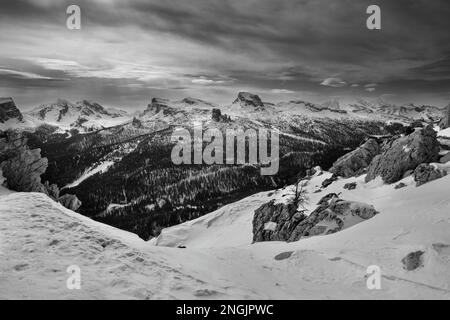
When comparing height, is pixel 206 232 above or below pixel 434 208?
below

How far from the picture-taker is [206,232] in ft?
339

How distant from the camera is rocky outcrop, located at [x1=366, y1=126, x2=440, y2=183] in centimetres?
6103

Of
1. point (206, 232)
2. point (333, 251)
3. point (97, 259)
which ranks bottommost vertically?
point (206, 232)

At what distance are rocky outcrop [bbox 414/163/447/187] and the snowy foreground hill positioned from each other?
19.9 m

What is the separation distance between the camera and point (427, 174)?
5178 cm

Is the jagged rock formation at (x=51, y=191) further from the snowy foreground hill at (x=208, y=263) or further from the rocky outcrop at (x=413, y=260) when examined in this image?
the rocky outcrop at (x=413, y=260)

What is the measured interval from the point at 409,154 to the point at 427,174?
11566 mm

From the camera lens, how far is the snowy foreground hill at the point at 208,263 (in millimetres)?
18281

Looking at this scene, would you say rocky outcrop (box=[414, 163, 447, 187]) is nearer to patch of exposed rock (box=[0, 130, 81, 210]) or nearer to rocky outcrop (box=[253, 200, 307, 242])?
rocky outcrop (box=[253, 200, 307, 242])

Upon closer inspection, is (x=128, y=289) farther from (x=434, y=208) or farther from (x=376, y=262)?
(x=434, y=208)

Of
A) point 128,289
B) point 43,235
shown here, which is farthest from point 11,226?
point 128,289
